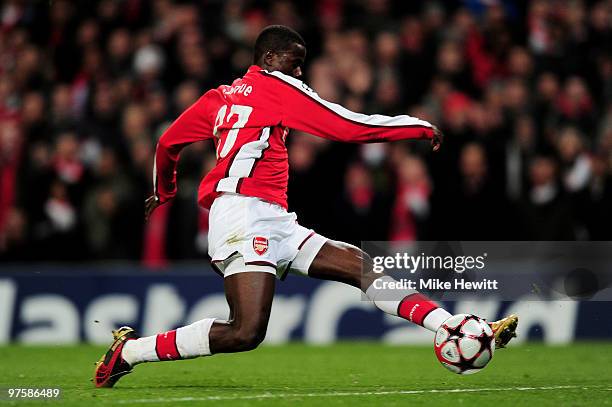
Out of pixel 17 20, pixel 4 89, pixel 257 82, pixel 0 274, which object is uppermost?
pixel 17 20

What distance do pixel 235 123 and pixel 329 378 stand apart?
77.7 inches

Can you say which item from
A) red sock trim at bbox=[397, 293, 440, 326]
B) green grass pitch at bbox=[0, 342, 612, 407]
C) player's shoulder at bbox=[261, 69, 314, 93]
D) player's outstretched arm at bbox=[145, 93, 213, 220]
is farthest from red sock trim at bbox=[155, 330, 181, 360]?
player's shoulder at bbox=[261, 69, 314, 93]

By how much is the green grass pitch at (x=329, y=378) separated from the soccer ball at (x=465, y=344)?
184mm

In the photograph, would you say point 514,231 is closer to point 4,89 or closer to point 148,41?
point 148,41

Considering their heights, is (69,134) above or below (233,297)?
above

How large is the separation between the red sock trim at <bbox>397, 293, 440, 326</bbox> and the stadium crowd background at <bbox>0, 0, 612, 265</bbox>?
4687 mm

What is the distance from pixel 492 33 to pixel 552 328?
13.2 ft

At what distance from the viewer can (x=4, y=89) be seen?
1429cm

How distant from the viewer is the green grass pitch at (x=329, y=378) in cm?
655

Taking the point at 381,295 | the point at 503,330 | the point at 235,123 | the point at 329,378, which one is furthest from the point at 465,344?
the point at 235,123

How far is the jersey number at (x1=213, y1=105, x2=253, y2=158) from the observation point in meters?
7.02

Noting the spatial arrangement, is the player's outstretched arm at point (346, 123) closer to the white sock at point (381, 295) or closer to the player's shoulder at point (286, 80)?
the player's shoulder at point (286, 80)

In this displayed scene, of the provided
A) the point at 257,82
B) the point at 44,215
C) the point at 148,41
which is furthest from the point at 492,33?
the point at 257,82

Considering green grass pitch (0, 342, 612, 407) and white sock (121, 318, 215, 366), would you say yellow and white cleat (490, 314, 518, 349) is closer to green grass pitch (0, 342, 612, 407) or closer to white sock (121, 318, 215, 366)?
green grass pitch (0, 342, 612, 407)
